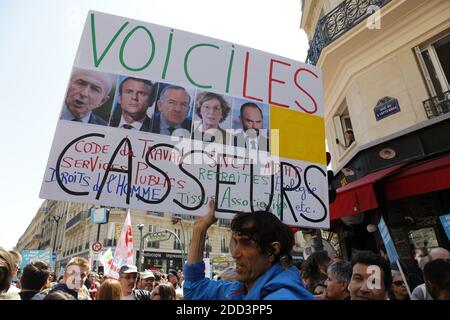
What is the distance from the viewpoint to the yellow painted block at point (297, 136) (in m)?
2.80

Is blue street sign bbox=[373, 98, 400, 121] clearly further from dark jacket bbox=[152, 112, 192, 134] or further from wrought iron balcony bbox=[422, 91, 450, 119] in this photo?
dark jacket bbox=[152, 112, 192, 134]

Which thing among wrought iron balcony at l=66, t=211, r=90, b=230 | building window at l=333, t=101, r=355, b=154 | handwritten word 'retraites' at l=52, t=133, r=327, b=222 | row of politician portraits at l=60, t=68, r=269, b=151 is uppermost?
wrought iron balcony at l=66, t=211, r=90, b=230

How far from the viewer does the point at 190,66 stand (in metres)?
2.80

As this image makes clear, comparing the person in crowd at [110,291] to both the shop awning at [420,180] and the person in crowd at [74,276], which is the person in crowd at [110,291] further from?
the shop awning at [420,180]

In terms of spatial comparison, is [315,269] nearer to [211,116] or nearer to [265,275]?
[211,116]

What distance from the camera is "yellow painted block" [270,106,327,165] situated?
280cm

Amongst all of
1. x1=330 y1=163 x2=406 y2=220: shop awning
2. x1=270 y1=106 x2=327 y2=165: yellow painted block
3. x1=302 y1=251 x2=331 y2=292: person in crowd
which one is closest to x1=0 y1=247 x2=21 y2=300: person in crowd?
x1=270 y1=106 x2=327 y2=165: yellow painted block

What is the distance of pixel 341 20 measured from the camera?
25.1ft

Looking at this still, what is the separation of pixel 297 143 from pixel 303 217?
2.44 feet

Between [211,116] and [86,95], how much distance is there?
1040 mm

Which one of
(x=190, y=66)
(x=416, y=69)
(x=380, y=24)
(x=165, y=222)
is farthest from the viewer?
(x=165, y=222)

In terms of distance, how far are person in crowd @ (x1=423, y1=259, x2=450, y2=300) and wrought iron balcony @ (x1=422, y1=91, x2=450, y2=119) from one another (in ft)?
15.2
